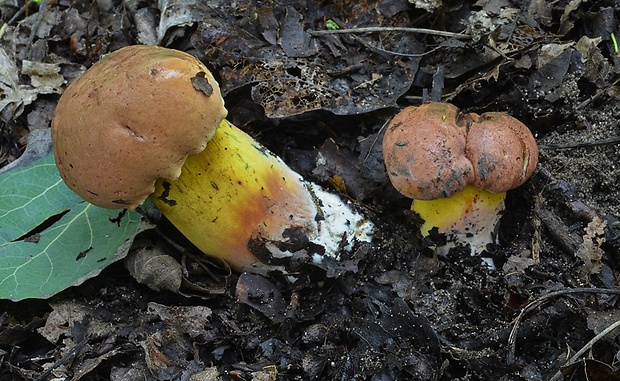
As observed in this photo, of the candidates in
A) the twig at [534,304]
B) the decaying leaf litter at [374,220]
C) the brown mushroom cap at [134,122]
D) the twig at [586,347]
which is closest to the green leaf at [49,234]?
the decaying leaf litter at [374,220]

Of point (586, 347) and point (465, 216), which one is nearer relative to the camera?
point (586, 347)

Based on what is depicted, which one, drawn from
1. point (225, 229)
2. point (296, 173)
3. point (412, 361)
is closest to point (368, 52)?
point (296, 173)

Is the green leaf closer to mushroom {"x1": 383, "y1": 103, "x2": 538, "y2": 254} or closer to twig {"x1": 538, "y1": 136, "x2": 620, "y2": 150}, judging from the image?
mushroom {"x1": 383, "y1": 103, "x2": 538, "y2": 254}

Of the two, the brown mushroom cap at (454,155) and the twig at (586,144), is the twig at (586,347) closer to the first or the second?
the brown mushroom cap at (454,155)

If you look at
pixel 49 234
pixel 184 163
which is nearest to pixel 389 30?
pixel 184 163

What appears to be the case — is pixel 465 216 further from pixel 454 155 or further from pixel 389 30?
pixel 389 30

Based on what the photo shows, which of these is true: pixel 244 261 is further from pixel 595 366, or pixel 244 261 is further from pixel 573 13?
pixel 573 13
